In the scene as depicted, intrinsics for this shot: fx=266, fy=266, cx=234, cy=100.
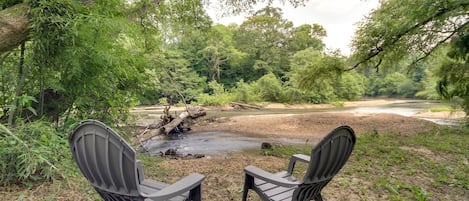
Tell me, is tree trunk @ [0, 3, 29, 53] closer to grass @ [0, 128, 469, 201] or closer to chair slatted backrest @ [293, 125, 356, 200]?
grass @ [0, 128, 469, 201]

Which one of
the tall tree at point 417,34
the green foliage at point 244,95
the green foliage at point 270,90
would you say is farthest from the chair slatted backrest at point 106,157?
the green foliage at point 270,90

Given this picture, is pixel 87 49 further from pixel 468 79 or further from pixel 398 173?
pixel 468 79

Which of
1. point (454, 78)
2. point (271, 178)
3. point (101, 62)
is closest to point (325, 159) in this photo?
point (271, 178)

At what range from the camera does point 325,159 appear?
1656mm

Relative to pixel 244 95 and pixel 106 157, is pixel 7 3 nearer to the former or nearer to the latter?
pixel 106 157

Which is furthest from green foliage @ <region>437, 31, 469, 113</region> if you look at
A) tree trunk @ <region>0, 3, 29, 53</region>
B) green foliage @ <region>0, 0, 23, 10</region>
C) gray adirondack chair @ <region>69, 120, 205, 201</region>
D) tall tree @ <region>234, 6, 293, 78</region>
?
tall tree @ <region>234, 6, 293, 78</region>

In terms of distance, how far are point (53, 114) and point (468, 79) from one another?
25.2 feet

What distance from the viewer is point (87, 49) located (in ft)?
8.41

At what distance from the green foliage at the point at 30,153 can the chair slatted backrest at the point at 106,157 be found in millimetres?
834

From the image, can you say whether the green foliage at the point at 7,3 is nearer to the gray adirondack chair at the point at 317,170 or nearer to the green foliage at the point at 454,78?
the gray adirondack chair at the point at 317,170

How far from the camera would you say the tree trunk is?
2334mm

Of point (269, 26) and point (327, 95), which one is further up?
point (269, 26)

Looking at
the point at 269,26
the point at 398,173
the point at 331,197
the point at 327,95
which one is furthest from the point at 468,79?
the point at 269,26

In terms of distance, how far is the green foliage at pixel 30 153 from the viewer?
2103mm
